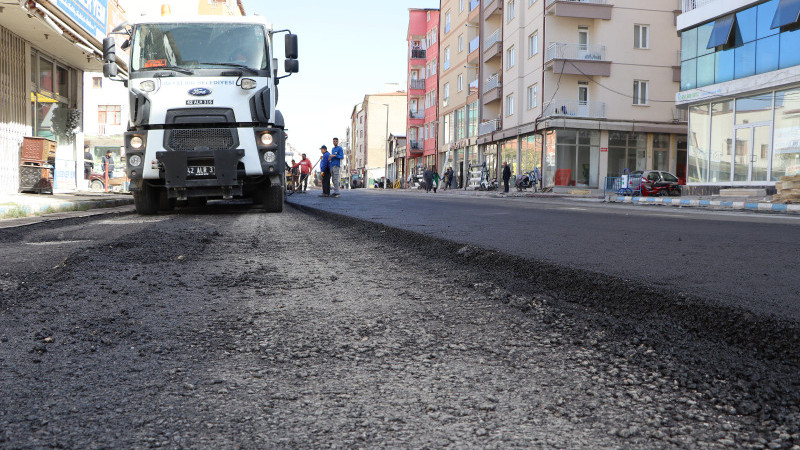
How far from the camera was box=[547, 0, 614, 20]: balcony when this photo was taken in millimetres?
31656

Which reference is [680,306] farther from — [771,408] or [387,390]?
[387,390]

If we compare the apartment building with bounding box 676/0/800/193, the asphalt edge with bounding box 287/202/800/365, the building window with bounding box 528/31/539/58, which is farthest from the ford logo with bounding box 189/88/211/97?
the building window with bounding box 528/31/539/58

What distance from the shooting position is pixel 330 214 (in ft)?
32.4

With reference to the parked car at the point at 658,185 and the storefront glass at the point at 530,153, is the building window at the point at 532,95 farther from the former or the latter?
the parked car at the point at 658,185

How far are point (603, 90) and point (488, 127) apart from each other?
952 cm

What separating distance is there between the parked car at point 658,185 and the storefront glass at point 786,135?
17.3 feet

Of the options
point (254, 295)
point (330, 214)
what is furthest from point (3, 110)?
point (254, 295)

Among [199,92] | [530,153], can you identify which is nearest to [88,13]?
[199,92]

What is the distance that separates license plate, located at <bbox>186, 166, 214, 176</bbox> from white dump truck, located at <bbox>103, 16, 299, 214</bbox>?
14mm

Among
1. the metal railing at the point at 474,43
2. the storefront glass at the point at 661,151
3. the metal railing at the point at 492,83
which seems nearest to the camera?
the storefront glass at the point at 661,151

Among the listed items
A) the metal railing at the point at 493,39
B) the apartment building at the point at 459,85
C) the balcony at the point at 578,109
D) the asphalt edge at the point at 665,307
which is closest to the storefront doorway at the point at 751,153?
the balcony at the point at 578,109

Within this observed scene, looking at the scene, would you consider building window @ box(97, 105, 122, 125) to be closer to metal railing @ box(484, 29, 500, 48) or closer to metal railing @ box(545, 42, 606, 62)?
metal railing @ box(484, 29, 500, 48)

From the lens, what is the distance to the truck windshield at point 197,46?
932cm

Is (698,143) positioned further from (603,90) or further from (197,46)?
(197,46)
